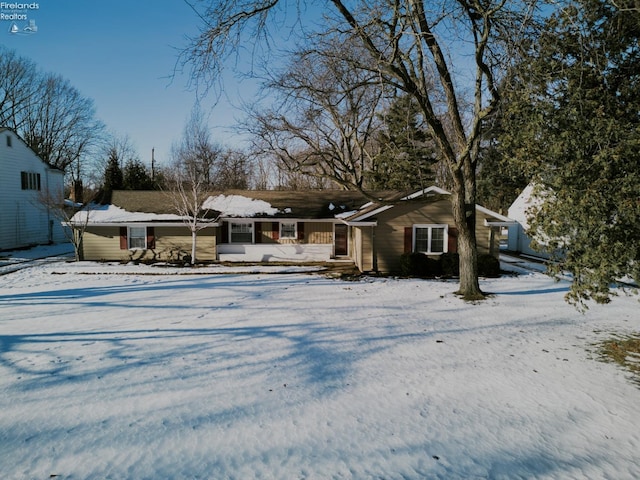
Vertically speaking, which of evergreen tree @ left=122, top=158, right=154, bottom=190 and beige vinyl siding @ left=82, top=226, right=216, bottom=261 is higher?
evergreen tree @ left=122, top=158, right=154, bottom=190

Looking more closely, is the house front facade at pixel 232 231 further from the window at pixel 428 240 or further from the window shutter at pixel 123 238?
the window at pixel 428 240

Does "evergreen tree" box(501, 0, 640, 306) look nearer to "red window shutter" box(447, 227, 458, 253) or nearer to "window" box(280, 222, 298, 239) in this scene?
"red window shutter" box(447, 227, 458, 253)

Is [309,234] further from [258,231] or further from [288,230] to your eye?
[258,231]

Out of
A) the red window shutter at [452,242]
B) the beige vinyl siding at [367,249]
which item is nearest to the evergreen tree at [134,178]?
the beige vinyl siding at [367,249]

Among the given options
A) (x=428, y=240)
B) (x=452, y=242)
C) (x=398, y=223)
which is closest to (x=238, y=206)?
(x=398, y=223)

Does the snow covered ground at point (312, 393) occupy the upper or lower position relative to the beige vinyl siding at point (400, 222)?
lower

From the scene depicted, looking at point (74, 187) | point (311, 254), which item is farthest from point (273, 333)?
point (74, 187)

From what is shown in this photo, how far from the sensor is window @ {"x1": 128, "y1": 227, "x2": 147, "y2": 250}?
20781 millimetres

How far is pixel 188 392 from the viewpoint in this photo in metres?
5.67

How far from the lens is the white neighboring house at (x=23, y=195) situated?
2484 centimetres

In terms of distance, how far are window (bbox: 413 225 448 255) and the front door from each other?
17.1ft

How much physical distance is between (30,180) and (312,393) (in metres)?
30.1

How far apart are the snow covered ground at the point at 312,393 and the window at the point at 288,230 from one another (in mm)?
10765

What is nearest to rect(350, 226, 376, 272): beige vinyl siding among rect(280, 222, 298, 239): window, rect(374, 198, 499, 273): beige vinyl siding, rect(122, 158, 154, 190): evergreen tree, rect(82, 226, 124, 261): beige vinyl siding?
rect(374, 198, 499, 273): beige vinyl siding
